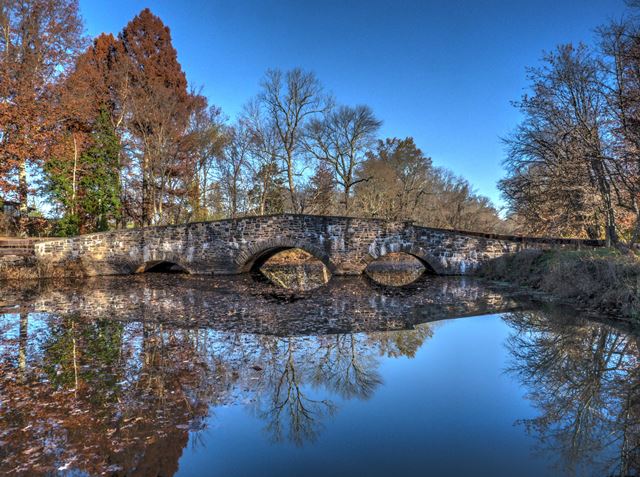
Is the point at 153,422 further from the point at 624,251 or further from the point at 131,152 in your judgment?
the point at 131,152

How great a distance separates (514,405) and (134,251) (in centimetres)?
1765

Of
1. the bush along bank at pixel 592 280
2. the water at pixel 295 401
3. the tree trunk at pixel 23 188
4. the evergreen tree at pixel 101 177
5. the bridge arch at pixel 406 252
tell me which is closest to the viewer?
the water at pixel 295 401

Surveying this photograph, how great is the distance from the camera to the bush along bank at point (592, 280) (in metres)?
8.22

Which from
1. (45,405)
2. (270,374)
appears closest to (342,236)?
(270,374)

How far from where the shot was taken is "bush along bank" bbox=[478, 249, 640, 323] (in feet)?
27.0

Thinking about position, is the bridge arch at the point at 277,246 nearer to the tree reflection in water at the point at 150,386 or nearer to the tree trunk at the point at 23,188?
the tree reflection in water at the point at 150,386

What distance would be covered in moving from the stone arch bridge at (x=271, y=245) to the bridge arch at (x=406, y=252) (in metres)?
0.04

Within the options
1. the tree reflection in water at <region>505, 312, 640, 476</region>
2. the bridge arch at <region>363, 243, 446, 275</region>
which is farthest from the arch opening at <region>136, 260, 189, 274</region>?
the tree reflection in water at <region>505, 312, 640, 476</region>

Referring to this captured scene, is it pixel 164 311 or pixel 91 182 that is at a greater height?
pixel 91 182

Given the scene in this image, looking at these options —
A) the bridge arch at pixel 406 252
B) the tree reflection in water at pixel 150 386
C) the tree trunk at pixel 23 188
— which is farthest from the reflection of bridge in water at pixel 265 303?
the tree trunk at pixel 23 188

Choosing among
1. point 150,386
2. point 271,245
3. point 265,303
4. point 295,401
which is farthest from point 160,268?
point 295,401

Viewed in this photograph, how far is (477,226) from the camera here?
117 feet

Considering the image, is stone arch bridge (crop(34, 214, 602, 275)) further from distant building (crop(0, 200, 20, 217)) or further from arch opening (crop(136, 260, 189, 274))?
distant building (crop(0, 200, 20, 217))

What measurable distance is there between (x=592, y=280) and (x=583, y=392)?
6.29 meters
